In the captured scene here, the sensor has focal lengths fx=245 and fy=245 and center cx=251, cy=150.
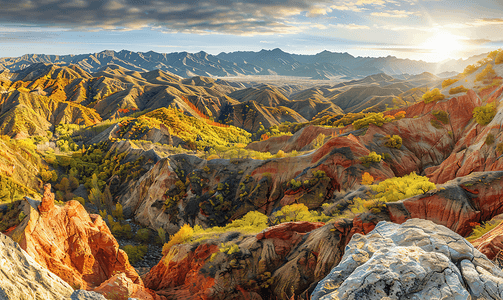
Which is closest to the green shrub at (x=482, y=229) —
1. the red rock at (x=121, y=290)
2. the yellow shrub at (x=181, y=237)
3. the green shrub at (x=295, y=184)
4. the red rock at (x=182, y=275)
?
the green shrub at (x=295, y=184)

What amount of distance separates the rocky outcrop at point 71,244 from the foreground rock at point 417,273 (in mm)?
28931

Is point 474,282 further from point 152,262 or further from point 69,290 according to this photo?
point 152,262

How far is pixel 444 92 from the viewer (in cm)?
6112

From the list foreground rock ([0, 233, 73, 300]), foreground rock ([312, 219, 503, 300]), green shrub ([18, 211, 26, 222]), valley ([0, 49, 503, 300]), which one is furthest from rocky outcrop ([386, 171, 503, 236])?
green shrub ([18, 211, 26, 222])

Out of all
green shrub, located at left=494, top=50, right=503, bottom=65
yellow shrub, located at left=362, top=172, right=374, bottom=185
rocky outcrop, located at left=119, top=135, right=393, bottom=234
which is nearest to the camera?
yellow shrub, located at left=362, top=172, right=374, bottom=185

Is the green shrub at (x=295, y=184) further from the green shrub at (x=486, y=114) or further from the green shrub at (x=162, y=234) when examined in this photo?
the green shrub at (x=486, y=114)

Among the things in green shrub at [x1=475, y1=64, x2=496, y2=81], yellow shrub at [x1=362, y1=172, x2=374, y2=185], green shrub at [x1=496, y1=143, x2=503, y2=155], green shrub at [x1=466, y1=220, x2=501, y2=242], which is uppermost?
green shrub at [x1=475, y1=64, x2=496, y2=81]

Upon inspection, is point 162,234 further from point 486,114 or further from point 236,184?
point 486,114

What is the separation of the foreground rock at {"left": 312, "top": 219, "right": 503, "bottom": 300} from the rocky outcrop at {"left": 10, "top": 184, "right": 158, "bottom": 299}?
28.9m

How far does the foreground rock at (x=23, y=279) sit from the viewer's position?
18.5 metres

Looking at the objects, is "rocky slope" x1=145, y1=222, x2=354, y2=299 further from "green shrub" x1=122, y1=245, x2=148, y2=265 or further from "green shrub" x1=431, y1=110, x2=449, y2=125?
"green shrub" x1=431, y1=110, x2=449, y2=125

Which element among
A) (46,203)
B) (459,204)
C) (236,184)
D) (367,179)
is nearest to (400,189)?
(459,204)

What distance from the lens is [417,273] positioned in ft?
36.2

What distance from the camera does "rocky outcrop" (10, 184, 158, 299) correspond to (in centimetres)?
2994
